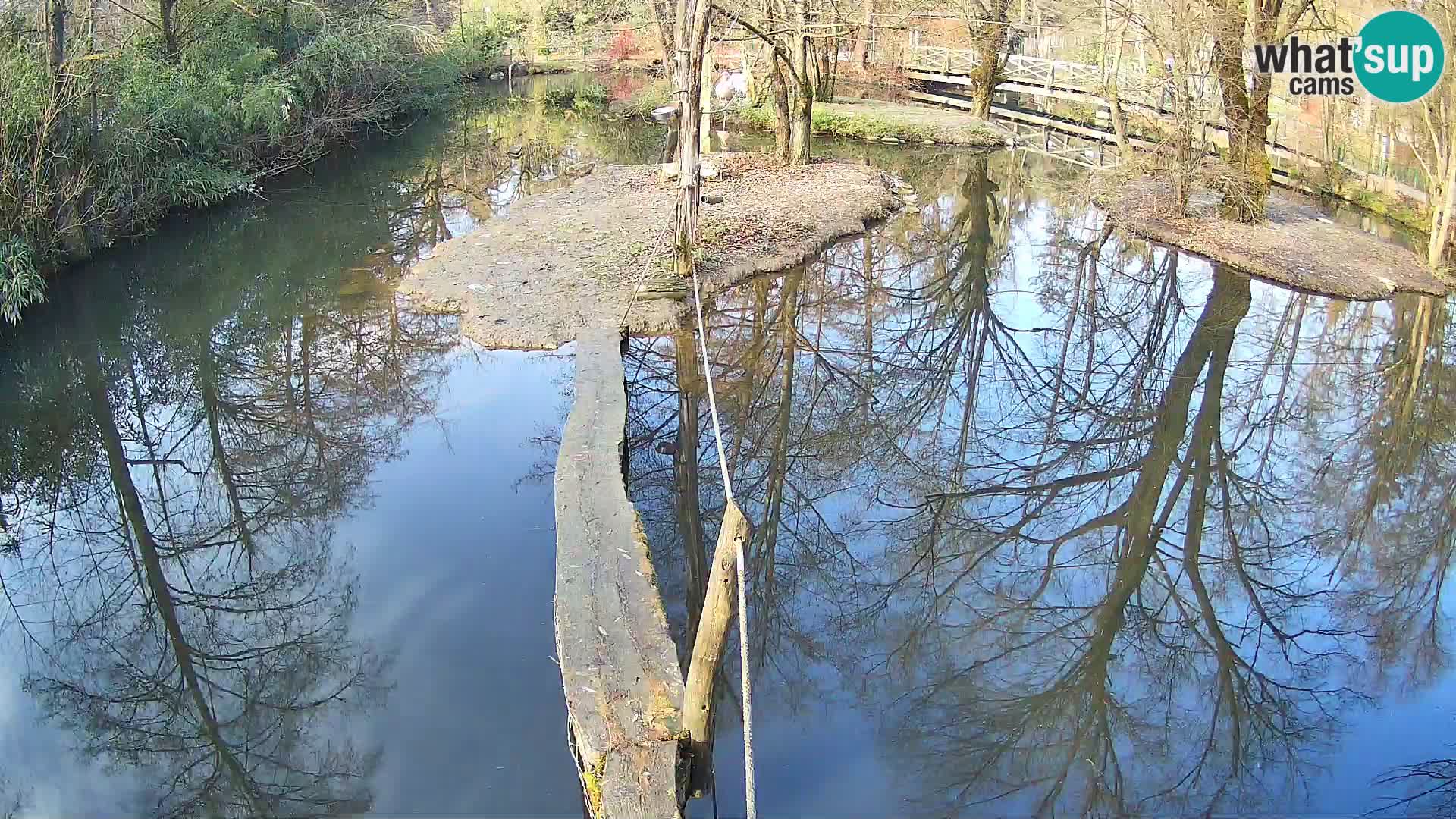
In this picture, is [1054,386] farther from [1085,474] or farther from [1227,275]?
[1227,275]

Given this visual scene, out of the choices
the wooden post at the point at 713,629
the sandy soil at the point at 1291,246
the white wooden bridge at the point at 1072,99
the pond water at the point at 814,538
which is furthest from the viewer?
the white wooden bridge at the point at 1072,99

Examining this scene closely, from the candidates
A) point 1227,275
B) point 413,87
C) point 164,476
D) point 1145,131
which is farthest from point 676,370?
point 413,87

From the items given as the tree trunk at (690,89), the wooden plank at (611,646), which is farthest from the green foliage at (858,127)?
the wooden plank at (611,646)

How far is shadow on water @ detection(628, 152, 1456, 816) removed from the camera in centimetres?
570

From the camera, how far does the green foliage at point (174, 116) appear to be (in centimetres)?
1218

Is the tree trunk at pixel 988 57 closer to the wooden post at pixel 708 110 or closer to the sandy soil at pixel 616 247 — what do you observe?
the wooden post at pixel 708 110

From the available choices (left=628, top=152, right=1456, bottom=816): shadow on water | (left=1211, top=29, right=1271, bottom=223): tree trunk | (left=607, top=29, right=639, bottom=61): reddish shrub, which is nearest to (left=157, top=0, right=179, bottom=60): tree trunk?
(left=628, top=152, right=1456, bottom=816): shadow on water

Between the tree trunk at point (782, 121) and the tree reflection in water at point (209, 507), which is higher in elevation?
the tree trunk at point (782, 121)

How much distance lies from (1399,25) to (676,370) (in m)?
11.4

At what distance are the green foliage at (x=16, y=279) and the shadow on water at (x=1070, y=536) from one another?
6.85 m

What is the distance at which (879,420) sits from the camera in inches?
394

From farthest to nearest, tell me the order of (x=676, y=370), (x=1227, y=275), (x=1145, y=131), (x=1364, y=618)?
(x=1145, y=131)
(x=1227, y=275)
(x=676, y=370)
(x=1364, y=618)

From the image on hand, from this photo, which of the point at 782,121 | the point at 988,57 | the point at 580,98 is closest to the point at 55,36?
the point at 782,121

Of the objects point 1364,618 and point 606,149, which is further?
point 606,149
